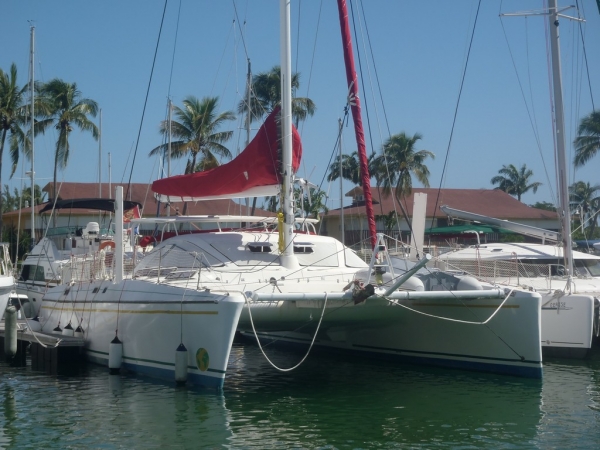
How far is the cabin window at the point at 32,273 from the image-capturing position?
21.2 m

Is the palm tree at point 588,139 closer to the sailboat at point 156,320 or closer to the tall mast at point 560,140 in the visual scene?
the tall mast at point 560,140

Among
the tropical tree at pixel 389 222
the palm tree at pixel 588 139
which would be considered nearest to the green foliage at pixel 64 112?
the tropical tree at pixel 389 222

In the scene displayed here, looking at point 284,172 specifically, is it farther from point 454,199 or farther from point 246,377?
point 454,199

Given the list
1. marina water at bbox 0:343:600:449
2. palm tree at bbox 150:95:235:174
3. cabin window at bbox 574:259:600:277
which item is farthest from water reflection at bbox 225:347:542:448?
palm tree at bbox 150:95:235:174

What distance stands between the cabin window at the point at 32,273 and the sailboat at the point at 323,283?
938cm

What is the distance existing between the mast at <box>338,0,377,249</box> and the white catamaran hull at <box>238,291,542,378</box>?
1208mm

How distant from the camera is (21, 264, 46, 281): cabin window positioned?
69.6 feet

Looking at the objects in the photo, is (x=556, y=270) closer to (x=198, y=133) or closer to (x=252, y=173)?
(x=252, y=173)

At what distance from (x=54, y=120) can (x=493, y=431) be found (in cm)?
3206

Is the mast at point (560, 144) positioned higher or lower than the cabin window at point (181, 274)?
higher

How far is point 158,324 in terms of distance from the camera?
10.7m

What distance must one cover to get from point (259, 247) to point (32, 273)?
11598mm

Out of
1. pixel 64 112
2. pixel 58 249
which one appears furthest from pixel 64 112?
pixel 58 249

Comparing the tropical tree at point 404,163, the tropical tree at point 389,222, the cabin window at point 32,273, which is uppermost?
the tropical tree at point 404,163
